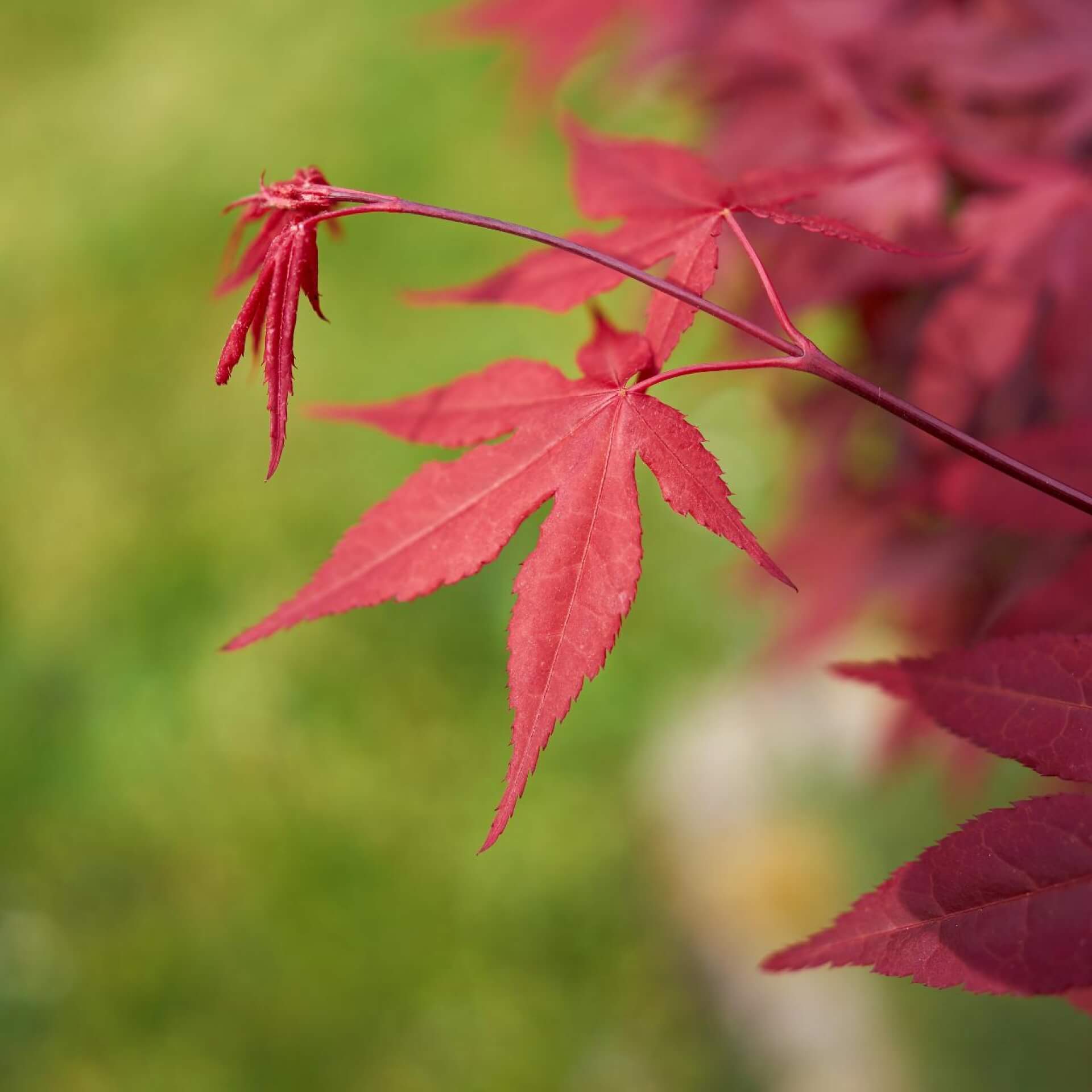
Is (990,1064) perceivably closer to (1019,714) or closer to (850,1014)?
(850,1014)

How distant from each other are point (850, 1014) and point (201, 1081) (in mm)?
1242

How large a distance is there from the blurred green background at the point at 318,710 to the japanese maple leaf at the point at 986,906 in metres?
1.06

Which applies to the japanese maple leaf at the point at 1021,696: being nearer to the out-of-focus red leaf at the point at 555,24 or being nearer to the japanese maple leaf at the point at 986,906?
the japanese maple leaf at the point at 986,906

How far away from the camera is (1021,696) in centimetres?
64

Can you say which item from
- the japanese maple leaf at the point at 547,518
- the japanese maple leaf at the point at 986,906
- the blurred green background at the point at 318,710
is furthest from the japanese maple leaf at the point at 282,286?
the blurred green background at the point at 318,710

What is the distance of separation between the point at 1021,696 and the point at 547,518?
284 millimetres

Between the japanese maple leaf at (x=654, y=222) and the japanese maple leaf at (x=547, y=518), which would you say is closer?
the japanese maple leaf at (x=547, y=518)

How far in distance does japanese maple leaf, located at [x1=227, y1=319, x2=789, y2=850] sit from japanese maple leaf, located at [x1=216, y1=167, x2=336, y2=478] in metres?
0.11

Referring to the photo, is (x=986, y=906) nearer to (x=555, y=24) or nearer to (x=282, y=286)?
(x=282, y=286)

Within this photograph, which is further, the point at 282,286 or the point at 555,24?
the point at 555,24

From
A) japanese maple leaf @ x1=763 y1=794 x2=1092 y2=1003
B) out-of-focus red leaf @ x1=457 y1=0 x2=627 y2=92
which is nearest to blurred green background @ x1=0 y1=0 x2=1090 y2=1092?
out-of-focus red leaf @ x1=457 y1=0 x2=627 y2=92

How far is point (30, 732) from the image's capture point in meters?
2.68

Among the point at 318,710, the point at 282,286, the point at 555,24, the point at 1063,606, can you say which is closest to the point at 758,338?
the point at 282,286

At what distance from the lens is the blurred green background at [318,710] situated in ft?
7.39
